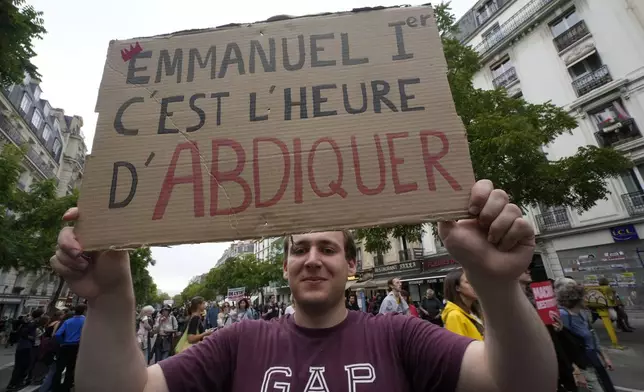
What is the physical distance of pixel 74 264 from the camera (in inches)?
45.8

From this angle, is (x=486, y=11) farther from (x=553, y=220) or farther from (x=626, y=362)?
(x=626, y=362)

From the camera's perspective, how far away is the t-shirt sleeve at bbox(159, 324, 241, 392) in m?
1.33

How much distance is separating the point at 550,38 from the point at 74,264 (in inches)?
892

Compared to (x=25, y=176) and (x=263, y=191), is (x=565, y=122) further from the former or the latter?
(x=25, y=176)

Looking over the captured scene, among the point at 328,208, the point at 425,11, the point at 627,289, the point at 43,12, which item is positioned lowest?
the point at 627,289

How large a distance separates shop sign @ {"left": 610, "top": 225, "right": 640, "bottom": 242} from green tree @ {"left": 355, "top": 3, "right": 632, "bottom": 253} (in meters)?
4.56

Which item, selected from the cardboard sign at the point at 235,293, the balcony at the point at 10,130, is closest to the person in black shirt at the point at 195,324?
the cardboard sign at the point at 235,293

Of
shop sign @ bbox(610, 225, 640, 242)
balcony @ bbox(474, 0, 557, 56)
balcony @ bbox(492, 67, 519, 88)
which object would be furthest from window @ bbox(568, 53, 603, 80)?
shop sign @ bbox(610, 225, 640, 242)

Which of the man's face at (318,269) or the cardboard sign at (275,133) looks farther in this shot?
the man's face at (318,269)

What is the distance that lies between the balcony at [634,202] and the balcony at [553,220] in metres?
2.29

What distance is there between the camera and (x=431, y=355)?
131 centimetres

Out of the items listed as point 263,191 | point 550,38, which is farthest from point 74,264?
point 550,38

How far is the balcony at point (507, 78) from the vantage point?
18.8 m

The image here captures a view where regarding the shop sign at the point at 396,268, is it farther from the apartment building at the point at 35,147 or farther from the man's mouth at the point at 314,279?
the apartment building at the point at 35,147
